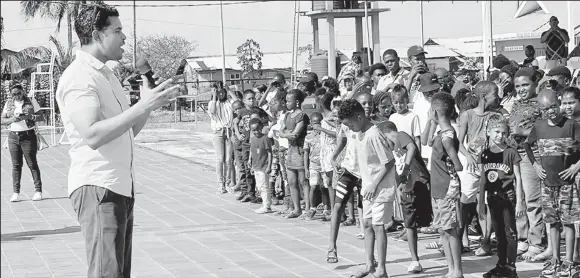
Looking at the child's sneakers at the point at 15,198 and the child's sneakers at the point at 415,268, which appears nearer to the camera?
the child's sneakers at the point at 415,268

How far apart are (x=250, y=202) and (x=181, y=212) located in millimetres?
1257

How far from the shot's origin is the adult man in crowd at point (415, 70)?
1136cm

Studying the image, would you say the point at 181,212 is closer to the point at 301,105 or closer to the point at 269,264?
the point at 301,105

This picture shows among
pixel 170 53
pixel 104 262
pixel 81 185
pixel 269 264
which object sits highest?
pixel 170 53

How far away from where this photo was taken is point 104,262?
4.73m

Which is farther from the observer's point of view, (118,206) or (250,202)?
(250,202)

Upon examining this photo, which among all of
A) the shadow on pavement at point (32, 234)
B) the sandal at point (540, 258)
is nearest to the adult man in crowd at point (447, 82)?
the sandal at point (540, 258)

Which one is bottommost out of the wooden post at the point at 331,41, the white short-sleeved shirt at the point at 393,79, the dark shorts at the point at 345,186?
the dark shorts at the point at 345,186

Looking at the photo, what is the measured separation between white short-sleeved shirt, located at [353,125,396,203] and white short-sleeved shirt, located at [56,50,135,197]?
3553 millimetres

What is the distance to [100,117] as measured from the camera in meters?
4.61

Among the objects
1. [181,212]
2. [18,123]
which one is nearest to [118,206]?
[181,212]

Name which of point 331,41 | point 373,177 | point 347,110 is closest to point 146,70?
point 347,110

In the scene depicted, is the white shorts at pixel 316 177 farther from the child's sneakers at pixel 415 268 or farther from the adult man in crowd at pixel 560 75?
the child's sneakers at pixel 415 268

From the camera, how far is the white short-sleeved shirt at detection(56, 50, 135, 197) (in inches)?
183
